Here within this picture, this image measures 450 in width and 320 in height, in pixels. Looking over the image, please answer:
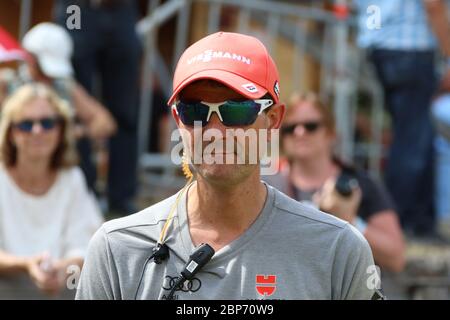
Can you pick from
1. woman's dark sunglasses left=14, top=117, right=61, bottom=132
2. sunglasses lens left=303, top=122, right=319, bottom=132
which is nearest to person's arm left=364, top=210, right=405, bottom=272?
sunglasses lens left=303, top=122, right=319, bottom=132

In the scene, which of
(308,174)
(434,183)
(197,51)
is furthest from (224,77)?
(434,183)

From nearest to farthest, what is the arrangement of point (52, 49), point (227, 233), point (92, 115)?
point (227, 233), point (52, 49), point (92, 115)

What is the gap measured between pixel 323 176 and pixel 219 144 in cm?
299

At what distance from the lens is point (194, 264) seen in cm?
273

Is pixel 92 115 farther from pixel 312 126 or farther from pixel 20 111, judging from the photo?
pixel 312 126

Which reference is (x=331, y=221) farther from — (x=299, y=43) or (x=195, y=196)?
(x=299, y=43)

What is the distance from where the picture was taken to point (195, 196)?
9.62 ft

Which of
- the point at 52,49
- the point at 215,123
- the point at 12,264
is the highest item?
the point at 52,49

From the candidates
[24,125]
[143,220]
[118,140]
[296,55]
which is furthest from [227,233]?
[296,55]

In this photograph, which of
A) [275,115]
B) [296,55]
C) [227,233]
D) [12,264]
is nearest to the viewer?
[227,233]

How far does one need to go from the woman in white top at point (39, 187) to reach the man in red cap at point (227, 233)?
2.58 meters

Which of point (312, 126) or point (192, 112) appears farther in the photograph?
point (312, 126)

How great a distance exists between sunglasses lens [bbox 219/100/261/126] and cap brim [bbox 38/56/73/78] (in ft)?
11.4

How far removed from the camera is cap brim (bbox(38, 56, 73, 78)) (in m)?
6.14
